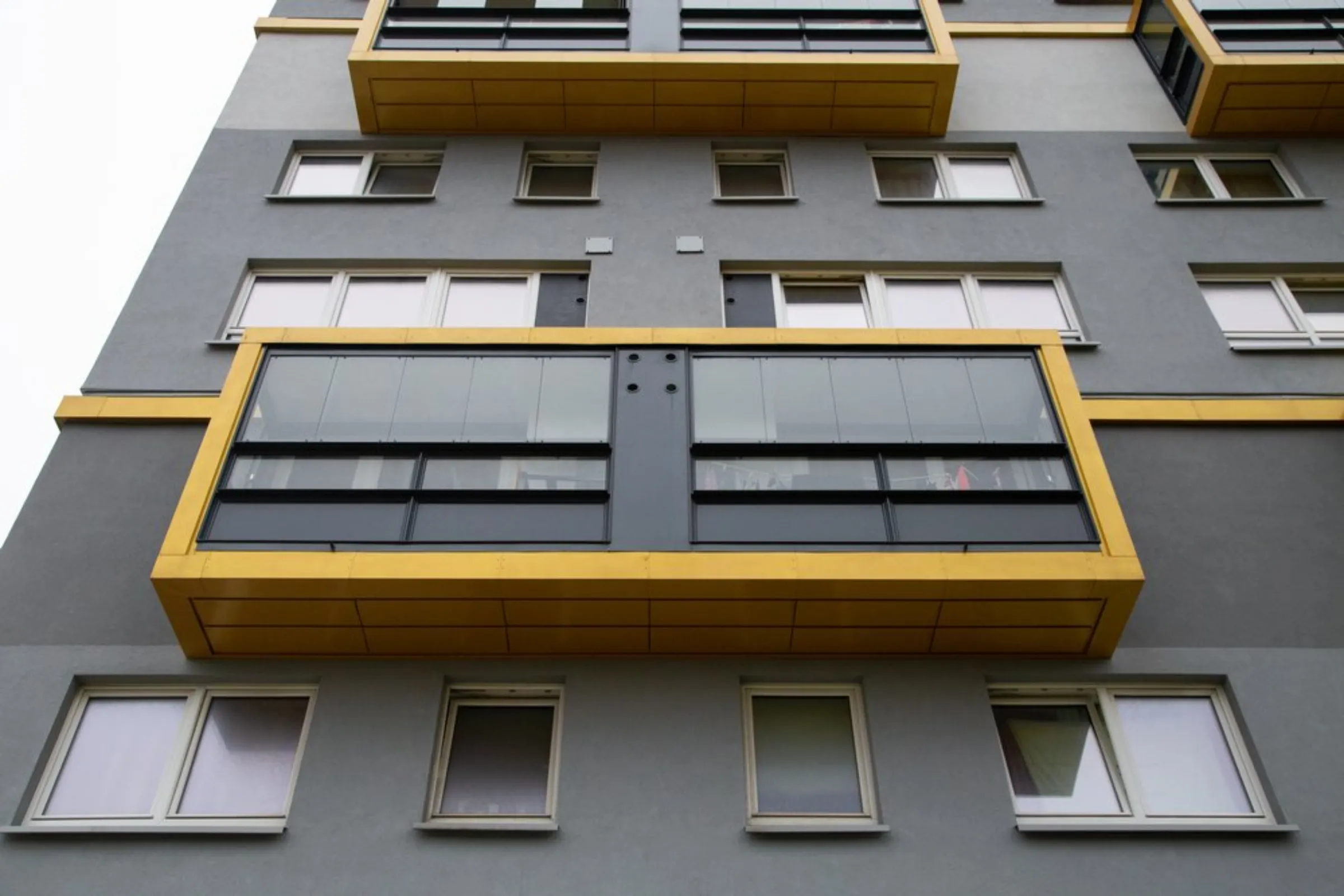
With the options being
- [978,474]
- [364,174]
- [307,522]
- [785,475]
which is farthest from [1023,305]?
[364,174]

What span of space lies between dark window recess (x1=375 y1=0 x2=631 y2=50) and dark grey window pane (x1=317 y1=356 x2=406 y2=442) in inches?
289

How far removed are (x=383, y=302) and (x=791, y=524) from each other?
6528mm

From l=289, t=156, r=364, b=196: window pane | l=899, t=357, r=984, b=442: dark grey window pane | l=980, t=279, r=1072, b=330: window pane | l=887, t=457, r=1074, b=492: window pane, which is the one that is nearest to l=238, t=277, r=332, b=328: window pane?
l=289, t=156, r=364, b=196: window pane

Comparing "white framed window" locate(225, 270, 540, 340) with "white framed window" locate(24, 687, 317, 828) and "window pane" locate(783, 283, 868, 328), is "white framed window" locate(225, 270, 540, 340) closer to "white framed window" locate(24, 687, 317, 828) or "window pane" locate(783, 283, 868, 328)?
"window pane" locate(783, 283, 868, 328)

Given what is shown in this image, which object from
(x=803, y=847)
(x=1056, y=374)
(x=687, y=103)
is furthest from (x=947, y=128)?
(x=803, y=847)

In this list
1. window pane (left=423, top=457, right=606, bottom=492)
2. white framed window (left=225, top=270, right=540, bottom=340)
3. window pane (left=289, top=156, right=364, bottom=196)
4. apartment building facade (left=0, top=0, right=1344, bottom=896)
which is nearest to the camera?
apartment building facade (left=0, top=0, right=1344, bottom=896)

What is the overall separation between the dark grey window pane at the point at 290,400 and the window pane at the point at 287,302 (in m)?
2.60

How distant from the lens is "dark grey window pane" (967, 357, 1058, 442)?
10328 mm

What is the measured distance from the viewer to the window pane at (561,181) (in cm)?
1566

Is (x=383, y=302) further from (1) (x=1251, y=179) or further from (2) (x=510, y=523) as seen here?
(1) (x=1251, y=179)

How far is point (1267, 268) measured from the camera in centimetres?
1402

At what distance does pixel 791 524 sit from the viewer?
9.70 metres

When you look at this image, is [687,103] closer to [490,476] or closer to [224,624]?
[490,476]

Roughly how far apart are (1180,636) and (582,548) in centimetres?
535
